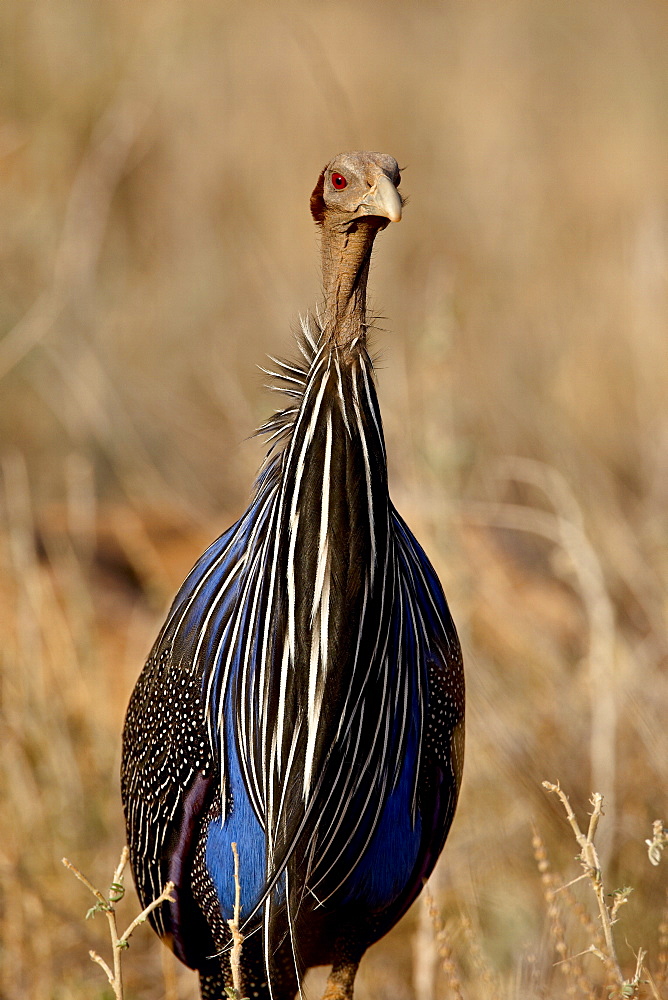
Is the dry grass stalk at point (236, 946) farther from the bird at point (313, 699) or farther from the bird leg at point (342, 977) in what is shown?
the bird leg at point (342, 977)

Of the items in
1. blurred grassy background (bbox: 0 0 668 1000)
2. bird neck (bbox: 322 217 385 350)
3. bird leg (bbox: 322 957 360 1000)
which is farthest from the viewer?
blurred grassy background (bbox: 0 0 668 1000)

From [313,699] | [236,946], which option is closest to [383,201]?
[313,699]

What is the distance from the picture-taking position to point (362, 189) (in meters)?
1.65

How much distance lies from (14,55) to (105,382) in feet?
12.4

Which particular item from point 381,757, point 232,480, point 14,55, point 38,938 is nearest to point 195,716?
point 381,757

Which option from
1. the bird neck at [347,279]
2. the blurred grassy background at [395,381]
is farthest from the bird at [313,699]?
the blurred grassy background at [395,381]

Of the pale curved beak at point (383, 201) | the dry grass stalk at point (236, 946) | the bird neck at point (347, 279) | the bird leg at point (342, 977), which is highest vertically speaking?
the pale curved beak at point (383, 201)

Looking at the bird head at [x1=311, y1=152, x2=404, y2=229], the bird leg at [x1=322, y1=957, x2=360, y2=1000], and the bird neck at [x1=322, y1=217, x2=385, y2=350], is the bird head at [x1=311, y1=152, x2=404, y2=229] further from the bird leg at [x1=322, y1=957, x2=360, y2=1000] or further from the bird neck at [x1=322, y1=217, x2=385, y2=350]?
the bird leg at [x1=322, y1=957, x2=360, y2=1000]

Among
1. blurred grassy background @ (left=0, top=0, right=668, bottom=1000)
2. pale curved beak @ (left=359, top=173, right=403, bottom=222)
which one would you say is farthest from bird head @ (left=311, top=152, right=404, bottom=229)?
blurred grassy background @ (left=0, top=0, right=668, bottom=1000)

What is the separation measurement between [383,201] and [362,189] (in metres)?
0.06

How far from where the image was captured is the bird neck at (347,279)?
1.68 m

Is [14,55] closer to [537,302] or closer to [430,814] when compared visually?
[537,302]

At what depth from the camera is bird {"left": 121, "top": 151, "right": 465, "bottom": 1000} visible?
1674 mm

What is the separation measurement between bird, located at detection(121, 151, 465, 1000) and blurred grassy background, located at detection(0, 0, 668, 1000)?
0.17 metres
